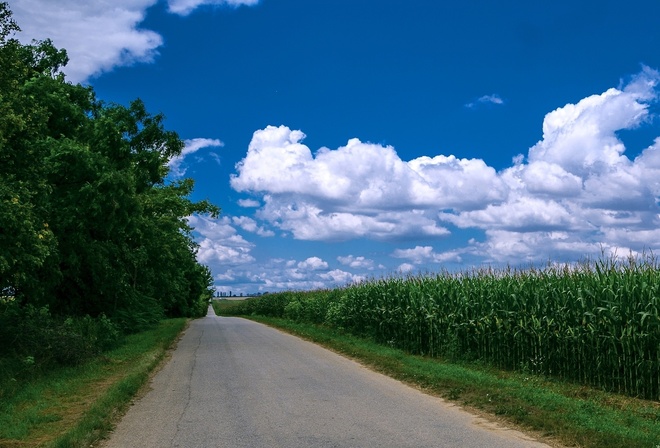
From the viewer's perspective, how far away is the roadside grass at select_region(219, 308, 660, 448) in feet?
24.8

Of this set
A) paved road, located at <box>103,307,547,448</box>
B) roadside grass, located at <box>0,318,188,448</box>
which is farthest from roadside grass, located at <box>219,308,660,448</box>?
roadside grass, located at <box>0,318,188,448</box>

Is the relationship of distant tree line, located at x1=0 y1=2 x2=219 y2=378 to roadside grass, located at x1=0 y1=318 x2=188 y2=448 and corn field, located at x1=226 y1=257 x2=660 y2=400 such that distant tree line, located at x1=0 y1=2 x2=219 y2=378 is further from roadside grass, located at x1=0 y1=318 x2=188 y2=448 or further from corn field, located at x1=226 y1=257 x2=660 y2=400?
corn field, located at x1=226 y1=257 x2=660 y2=400

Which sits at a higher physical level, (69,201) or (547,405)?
(69,201)

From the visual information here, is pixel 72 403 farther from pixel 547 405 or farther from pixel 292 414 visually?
pixel 547 405

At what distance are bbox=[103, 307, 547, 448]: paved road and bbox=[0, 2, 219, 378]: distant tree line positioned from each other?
4.96m

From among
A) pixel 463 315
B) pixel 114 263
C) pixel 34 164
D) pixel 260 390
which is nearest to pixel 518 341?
pixel 463 315

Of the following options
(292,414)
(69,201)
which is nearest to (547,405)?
(292,414)

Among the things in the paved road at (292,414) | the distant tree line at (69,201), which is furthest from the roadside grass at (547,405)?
the distant tree line at (69,201)

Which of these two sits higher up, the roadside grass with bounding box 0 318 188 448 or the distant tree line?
the distant tree line

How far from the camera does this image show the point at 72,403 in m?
10.5

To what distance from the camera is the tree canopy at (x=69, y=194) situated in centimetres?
1402

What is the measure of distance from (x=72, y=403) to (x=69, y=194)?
11017mm

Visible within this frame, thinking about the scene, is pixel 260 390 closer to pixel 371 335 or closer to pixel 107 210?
pixel 107 210

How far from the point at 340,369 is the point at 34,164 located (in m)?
9.79
